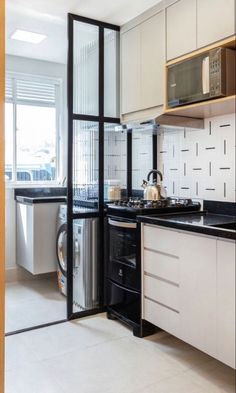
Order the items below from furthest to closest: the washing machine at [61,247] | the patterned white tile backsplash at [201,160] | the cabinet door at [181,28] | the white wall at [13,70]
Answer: the white wall at [13,70]
the washing machine at [61,247]
the patterned white tile backsplash at [201,160]
the cabinet door at [181,28]

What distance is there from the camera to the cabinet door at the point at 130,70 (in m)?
2.85

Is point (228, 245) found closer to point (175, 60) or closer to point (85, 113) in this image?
point (175, 60)

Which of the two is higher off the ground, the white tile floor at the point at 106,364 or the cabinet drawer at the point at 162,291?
the cabinet drawer at the point at 162,291

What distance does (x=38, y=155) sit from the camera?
13.6 feet

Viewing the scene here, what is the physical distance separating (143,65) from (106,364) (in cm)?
213

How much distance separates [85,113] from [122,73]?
482mm

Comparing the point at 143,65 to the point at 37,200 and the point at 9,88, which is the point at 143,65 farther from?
the point at 9,88

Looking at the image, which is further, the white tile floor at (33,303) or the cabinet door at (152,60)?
the white tile floor at (33,303)

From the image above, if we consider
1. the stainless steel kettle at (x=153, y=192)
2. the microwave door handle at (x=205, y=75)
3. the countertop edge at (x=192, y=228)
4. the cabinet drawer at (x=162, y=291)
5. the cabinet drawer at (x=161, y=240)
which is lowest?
the cabinet drawer at (x=162, y=291)

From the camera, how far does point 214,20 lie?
2.19 m

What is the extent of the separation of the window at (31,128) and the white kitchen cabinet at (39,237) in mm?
548

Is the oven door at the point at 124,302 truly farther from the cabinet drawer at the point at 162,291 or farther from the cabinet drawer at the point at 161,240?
the cabinet drawer at the point at 161,240

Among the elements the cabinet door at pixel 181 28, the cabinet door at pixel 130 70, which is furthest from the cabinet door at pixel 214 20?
the cabinet door at pixel 130 70

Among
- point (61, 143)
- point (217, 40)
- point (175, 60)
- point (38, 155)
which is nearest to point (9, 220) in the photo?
point (38, 155)
